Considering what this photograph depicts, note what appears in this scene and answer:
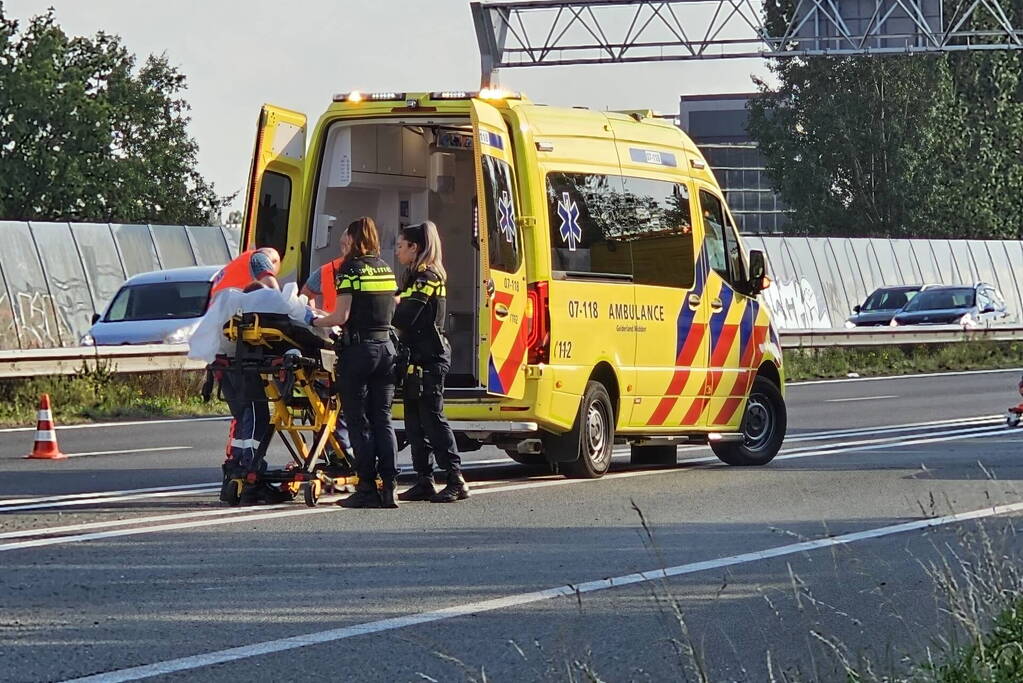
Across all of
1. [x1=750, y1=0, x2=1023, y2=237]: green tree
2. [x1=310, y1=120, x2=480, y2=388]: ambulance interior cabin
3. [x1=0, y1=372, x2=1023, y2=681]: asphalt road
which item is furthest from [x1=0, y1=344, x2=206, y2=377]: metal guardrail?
[x1=750, y1=0, x2=1023, y2=237]: green tree

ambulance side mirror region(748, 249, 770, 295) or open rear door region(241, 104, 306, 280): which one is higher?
open rear door region(241, 104, 306, 280)

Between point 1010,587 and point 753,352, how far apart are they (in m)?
9.02

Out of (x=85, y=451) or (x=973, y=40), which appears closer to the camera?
(x=85, y=451)

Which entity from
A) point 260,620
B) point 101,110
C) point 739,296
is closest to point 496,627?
point 260,620

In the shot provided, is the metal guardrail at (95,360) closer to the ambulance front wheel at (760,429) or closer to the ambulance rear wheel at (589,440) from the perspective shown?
the ambulance front wheel at (760,429)

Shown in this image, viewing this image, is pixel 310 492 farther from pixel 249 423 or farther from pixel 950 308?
pixel 950 308

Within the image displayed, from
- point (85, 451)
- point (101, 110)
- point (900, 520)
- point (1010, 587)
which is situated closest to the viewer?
point (1010, 587)

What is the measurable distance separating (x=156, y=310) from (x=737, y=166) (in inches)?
3876

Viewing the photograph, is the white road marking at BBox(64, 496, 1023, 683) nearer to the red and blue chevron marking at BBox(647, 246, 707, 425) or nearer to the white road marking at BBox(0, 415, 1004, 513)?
the red and blue chevron marking at BBox(647, 246, 707, 425)

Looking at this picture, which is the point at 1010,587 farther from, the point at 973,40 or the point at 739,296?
the point at 973,40

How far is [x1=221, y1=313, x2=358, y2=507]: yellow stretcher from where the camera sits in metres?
11.8

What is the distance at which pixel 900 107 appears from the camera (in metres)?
66.9

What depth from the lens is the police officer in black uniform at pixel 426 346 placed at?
12297 millimetres

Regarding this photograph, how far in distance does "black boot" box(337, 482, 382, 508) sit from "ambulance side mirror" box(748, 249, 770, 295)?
4979 millimetres
